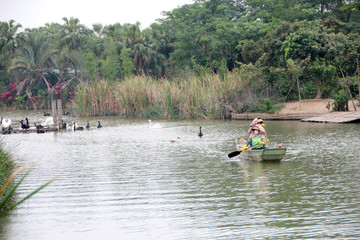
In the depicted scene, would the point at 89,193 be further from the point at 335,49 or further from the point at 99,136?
the point at 335,49

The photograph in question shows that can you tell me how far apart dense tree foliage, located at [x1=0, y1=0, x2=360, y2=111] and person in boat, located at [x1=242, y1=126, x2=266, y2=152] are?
47.7 feet

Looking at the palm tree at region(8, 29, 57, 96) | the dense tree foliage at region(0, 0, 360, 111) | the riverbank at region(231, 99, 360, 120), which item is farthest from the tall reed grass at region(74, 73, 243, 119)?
the palm tree at region(8, 29, 57, 96)

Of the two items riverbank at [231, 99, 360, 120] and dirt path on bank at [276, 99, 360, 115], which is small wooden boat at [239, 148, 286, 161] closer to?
riverbank at [231, 99, 360, 120]

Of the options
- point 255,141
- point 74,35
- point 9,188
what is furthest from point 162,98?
point 9,188

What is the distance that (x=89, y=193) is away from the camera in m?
11.3

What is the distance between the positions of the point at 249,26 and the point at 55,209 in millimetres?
31889

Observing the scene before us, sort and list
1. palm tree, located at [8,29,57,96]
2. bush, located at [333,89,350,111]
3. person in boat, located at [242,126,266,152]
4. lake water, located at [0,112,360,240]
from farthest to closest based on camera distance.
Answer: palm tree, located at [8,29,57,96]
bush, located at [333,89,350,111]
person in boat, located at [242,126,266,152]
lake water, located at [0,112,360,240]

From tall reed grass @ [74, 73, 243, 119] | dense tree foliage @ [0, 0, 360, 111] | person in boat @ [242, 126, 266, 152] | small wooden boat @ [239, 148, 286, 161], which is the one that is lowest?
small wooden boat @ [239, 148, 286, 161]

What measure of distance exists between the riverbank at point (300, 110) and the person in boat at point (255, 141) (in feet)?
48.8

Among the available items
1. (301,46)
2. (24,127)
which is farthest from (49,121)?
(301,46)

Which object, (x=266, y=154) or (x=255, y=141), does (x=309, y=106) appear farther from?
(x=266, y=154)

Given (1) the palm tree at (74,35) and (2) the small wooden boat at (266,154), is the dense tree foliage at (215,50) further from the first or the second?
(2) the small wooden boat at (266,154)

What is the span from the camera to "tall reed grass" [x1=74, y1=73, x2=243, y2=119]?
3297 centimetres

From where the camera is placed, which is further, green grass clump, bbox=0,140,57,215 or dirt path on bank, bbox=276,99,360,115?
dirt path on bank, bbox=276,99,360,115
